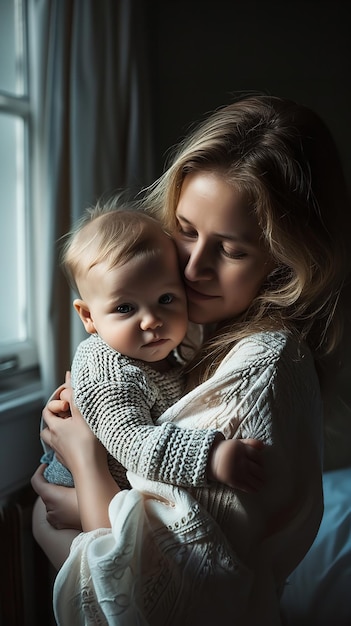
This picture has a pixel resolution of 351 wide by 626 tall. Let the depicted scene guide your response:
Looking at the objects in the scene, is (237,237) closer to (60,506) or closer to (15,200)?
(60,506)

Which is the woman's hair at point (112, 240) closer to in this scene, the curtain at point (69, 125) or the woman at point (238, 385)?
the woman at point (238, 385)

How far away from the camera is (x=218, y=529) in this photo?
3.62 feet

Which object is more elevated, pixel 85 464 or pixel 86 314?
pixel 86 314

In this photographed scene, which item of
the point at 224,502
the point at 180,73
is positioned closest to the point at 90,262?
the point at 224,502

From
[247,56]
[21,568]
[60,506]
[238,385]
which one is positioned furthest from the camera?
[247,56]

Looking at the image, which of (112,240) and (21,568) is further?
(21,568)

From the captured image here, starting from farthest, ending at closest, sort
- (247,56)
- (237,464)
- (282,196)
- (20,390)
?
(247,56)
(20,390)
(282,196)
(237,464)

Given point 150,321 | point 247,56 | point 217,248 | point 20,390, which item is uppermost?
point 247,56

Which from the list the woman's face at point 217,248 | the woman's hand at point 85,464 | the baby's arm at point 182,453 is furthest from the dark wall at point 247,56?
the baby's arm at point 182,453

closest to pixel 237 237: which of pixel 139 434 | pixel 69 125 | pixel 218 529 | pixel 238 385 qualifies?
pixel 238 385

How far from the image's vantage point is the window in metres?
2.14

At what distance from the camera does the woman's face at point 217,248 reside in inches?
49.6

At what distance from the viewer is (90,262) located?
130 cm

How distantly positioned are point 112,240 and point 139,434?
0.38 metres
